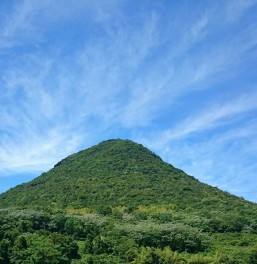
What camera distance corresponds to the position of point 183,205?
108312mm

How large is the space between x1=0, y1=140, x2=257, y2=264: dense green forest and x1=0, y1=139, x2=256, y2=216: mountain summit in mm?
247

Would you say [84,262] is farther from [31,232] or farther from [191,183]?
[191,183]

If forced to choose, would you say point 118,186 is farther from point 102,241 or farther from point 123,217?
point 102,241

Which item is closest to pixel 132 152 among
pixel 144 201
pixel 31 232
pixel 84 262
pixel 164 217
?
pixel 144 201

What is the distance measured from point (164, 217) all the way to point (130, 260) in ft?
80.2

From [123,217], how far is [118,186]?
87.6ft

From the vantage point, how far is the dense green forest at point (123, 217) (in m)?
70.8

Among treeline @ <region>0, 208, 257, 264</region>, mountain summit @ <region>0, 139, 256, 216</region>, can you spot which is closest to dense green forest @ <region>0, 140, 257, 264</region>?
treeline @ <region>0, 208, 257, 264</region>

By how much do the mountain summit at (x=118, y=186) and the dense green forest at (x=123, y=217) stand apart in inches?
9.7

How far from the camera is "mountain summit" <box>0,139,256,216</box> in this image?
111438 mm

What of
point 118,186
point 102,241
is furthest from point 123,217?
point 118,186

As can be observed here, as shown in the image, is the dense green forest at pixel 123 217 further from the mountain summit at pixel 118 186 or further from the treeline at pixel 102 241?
the mountain summit at pixel 118 186

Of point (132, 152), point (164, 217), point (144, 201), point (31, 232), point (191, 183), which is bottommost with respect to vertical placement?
point (31, 232)

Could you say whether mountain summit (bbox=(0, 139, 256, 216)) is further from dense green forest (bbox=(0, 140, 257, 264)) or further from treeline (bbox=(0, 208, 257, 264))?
treeline (bbox=(0, 208, 257, 264))
